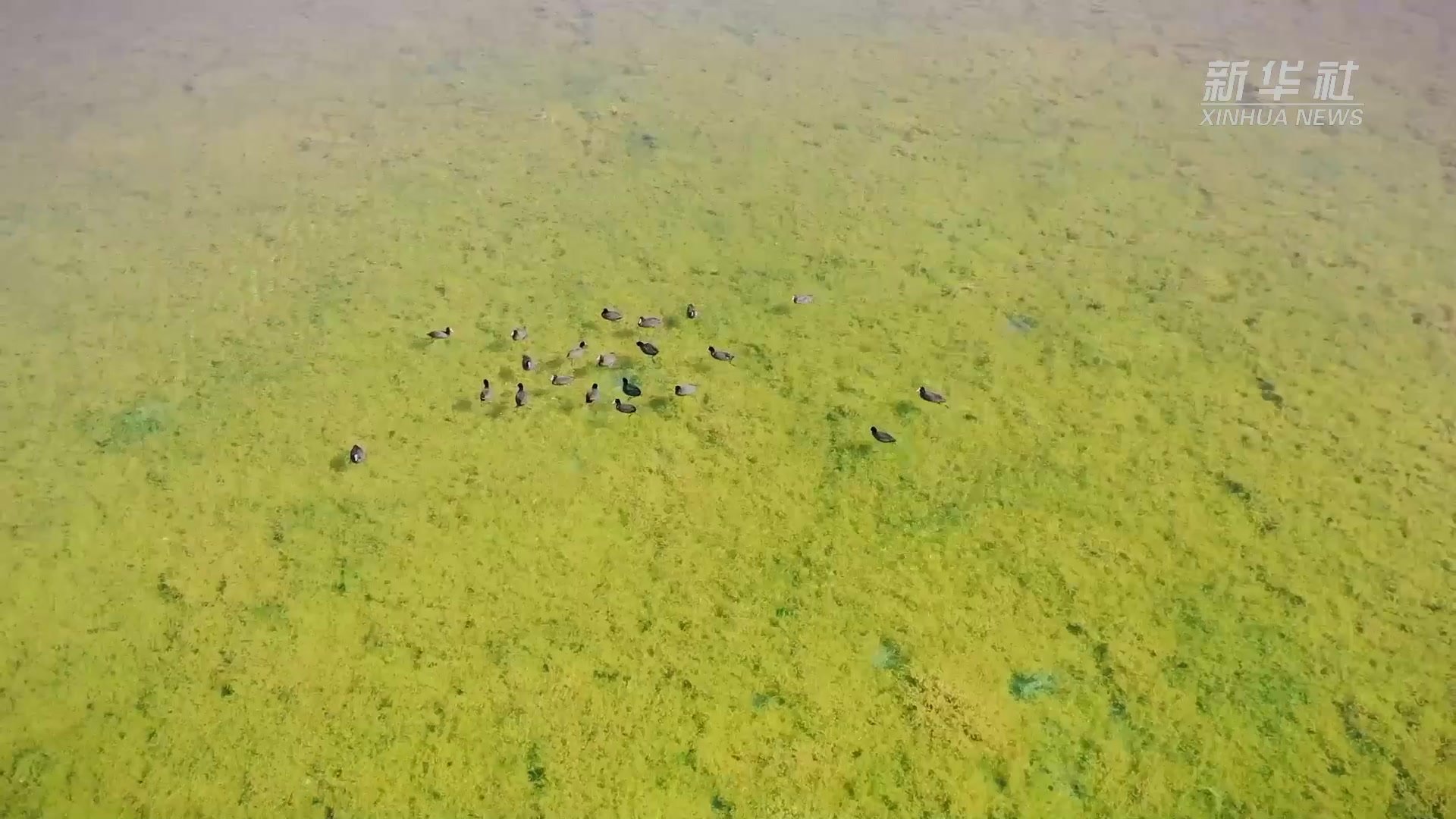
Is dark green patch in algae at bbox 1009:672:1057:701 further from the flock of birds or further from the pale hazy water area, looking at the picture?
the flock of birds

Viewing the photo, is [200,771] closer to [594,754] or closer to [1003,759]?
[594,754]

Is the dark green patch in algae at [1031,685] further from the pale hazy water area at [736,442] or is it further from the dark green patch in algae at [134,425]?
the dark green patch in algae at [134,425]

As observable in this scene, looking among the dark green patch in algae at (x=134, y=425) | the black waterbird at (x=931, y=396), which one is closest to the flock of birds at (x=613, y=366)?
the black waterbird at (x=931, y=396)

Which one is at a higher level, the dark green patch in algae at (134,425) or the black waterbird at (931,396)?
the black waterbird at (931,396)

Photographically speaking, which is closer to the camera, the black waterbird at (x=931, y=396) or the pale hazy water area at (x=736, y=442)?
the pale hazy water area at (x=736, y=442)

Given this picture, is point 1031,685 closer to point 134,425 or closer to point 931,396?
point 931,396

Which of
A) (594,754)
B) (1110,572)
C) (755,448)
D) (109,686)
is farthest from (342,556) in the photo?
(1110,572)
